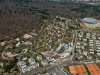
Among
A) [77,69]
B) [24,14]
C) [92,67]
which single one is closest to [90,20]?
[24,14]

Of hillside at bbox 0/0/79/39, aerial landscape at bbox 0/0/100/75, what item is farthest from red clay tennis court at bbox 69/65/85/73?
hillside at bbox 0/0/79/39

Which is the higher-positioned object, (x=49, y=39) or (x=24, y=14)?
(x=24, y=14)

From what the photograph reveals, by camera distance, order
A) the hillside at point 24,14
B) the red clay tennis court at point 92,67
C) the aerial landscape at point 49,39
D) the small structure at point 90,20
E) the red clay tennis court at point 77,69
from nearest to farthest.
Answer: the red clay tennis court at point 77,69, the red clay tennis court at point 92,67, the aerial landscape at point 49,39, the hillside at point 24,14, the small structure at point 90,20

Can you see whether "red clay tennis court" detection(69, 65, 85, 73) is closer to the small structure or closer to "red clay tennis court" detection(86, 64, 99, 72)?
"red clay tennis court" detection(86, 64, 99, 72)

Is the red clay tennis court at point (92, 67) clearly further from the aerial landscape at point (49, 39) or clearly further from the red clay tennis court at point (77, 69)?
the red clay tennis court at point (77, 69)

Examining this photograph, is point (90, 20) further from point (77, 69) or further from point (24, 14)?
point (77, 69)

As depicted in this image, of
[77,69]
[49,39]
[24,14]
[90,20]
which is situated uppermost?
[24,14]

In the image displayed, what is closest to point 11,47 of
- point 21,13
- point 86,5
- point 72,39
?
point 72,39

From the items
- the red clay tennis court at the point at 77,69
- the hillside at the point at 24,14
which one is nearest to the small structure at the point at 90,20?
the hillside at the point at 24,14
